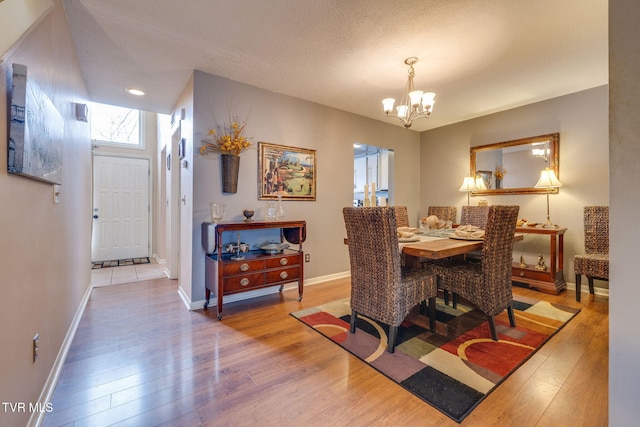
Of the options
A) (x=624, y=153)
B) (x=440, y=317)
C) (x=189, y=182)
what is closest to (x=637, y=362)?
(x=624, y=153)

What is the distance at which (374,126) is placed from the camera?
447 centimetres

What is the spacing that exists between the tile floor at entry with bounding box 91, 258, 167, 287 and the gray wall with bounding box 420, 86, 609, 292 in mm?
5086

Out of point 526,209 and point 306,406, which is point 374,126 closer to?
point 526,209

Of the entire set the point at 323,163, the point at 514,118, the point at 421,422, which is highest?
the point at 514,118

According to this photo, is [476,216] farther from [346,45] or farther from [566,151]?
[346,45]

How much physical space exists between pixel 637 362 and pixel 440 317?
1.80 m

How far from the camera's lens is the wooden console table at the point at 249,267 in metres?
2.58

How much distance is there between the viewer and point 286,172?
348cm

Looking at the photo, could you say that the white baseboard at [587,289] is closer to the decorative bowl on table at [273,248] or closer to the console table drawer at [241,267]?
the decorative bowl on table at [273,248]

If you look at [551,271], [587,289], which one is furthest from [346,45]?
[587,289]

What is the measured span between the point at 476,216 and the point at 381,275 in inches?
87.5

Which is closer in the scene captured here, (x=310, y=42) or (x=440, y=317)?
(x=310, y=42)

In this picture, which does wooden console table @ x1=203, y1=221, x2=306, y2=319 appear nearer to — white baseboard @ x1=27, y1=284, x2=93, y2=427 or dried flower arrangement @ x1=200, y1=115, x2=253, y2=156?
dried flower arrangement @ x1=200, y1=115, x2=253, y2=156

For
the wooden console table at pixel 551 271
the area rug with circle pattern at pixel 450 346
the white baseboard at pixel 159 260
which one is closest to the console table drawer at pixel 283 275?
the area rug with circle pattern at pixel 450 346
